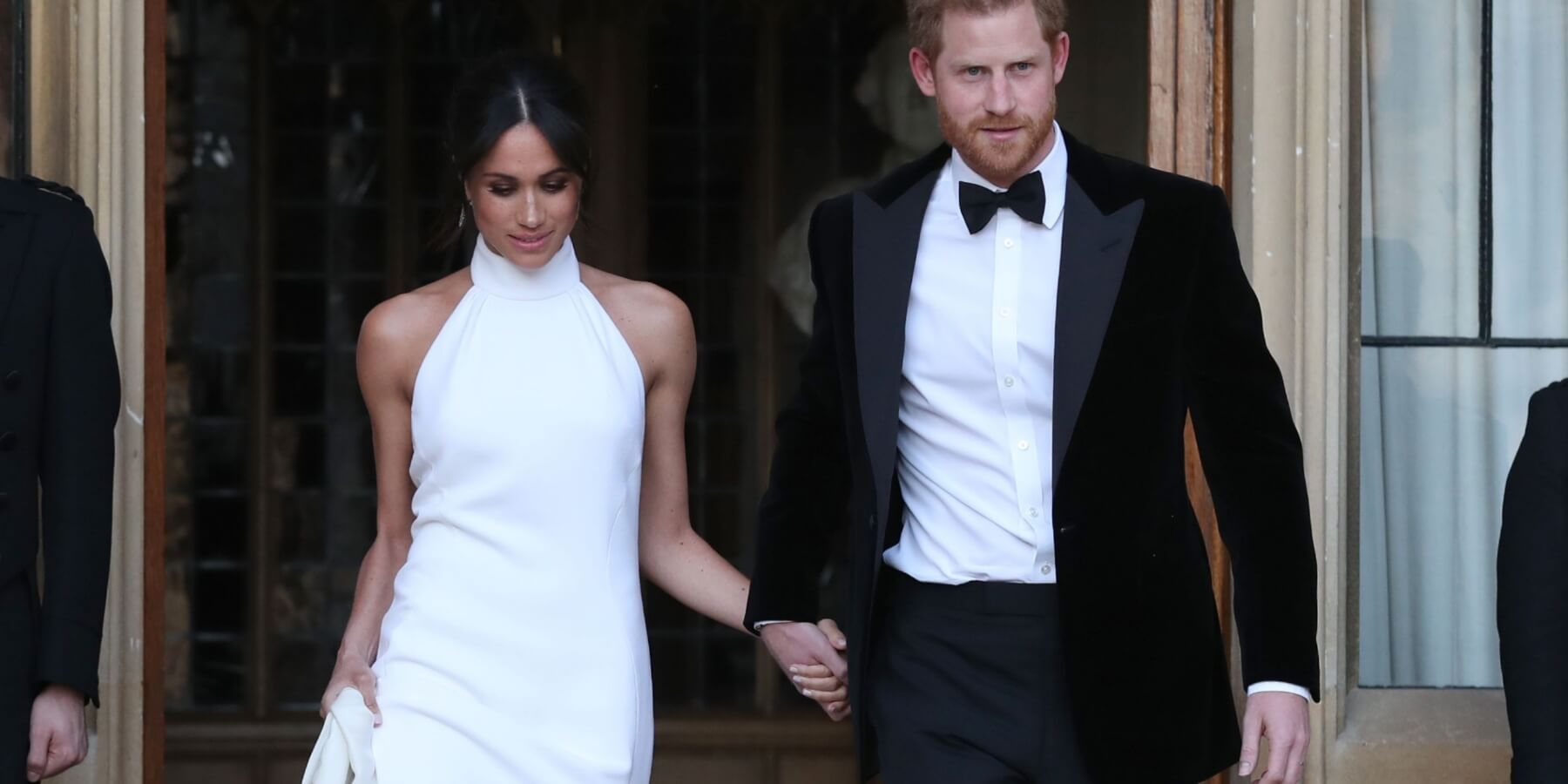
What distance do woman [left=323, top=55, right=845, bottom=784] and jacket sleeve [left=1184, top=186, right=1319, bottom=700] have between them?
69cm

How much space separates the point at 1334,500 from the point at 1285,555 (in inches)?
43.2

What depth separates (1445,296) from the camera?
179 inches

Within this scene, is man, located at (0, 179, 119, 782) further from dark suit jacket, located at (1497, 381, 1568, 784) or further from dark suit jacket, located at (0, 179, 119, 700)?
dark suit jacket, located at (1497, 381, 1568, 784)

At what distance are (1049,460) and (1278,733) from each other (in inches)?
20.5

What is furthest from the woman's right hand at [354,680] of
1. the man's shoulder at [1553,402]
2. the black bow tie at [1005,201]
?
the man's shoulder at [1553,402]

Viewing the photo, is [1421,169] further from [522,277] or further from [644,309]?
[522,277]

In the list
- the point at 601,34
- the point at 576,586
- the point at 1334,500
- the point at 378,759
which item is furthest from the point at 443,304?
the point at 601,34

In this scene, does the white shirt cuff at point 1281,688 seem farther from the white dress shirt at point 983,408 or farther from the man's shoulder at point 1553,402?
the man's shoulder at point 1553,402

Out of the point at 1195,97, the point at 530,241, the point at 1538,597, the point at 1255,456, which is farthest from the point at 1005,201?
the point at 1195,97

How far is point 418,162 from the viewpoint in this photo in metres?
8.20

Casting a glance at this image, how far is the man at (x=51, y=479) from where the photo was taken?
335 centimetres

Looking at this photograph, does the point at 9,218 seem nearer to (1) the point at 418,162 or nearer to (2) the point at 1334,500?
(2) the point at 1334,500

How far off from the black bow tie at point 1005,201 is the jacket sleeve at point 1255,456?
25cm

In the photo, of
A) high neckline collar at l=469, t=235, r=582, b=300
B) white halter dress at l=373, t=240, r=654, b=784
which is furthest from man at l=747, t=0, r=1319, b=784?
high neckline collar at l=469, t=235, r=582, b=300
